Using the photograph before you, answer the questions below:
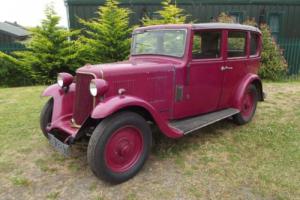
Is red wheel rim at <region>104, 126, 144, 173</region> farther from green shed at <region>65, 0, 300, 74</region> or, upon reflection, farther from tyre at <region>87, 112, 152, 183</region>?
green shed at <region>65, 0, 300, 74</region>

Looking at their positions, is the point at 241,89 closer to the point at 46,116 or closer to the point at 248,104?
the point at 248,104

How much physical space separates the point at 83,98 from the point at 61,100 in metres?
0.61

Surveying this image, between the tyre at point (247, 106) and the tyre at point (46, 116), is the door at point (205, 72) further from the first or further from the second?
the tyre at point (46, 116)

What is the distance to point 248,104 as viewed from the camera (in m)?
4.78

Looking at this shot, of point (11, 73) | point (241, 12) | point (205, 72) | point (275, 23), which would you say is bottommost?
point (11, 73)

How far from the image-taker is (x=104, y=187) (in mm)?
2857

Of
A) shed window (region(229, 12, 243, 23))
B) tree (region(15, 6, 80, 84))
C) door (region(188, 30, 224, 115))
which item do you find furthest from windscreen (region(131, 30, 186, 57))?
shed window (region(229, 12, 243, 23))

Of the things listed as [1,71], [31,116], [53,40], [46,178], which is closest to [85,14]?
[53,40]

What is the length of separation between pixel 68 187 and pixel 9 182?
0.66 meters

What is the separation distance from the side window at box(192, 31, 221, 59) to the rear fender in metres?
1.84

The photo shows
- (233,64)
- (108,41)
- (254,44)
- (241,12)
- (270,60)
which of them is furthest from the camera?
(241,12)

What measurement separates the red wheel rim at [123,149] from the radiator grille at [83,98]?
0.48 metres

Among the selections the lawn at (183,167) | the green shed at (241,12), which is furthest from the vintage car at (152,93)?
the green shed at (241,12)

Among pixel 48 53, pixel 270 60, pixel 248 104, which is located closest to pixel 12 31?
pixel 48 53
